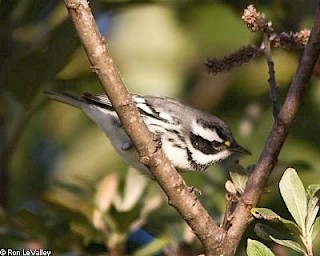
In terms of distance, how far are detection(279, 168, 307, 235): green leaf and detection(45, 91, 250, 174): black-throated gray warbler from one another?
1.09m

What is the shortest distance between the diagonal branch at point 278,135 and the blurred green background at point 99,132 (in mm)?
544

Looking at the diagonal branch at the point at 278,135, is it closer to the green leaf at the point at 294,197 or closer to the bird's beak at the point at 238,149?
the green leaf at the point at 294,197

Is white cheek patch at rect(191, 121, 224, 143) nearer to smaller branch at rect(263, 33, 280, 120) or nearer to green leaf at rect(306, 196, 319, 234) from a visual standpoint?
smaller branch at rect(263, 33, 280, 120)

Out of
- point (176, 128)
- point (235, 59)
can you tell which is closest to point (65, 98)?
point (176, 128)

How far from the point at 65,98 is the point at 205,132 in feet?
1.65

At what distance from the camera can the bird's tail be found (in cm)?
274

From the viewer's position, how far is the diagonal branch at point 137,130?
158 centimetres

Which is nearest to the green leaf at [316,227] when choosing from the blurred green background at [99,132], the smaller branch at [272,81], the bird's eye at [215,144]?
the smaller branch at [272,81]

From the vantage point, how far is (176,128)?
115 inches

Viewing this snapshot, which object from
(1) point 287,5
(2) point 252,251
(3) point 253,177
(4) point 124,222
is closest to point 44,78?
(4) point 124,222

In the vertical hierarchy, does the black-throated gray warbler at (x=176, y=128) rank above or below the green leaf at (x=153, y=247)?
above

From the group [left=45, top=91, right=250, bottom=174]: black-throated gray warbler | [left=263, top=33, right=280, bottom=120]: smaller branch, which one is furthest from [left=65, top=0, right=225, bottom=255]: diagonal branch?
[left=45, top=91, right=250, bottom=174]: black-throated gray warbler

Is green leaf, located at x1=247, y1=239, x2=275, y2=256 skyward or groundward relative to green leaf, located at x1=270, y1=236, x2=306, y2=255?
groundward

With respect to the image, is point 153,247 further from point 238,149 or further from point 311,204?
point 311,204
